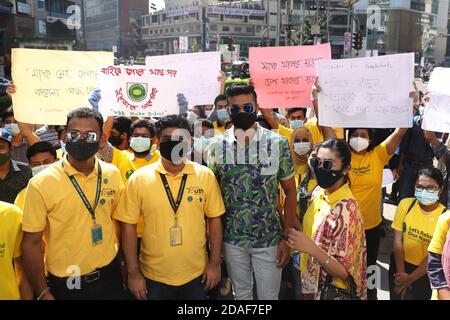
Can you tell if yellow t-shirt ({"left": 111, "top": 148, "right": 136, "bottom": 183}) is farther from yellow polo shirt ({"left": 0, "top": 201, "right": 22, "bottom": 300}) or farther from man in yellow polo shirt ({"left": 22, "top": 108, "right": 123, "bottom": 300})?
yellow polo shirt ({"left": 0, "top": 201, "right": 22, "bottom": 300})

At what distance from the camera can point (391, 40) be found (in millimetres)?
89188

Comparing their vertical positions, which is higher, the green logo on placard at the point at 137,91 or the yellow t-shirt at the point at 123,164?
the green logo on placard at the point at 137,91

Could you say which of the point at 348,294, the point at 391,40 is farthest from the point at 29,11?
the point at 391,40

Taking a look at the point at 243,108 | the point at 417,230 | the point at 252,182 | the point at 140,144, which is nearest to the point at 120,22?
the point at 140,144

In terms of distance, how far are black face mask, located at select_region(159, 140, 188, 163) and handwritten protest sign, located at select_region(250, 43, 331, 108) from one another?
5.96ft

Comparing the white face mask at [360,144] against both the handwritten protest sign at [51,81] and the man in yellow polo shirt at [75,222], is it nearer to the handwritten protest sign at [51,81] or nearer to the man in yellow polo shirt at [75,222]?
the man in yellow polo shirt at [75,222]

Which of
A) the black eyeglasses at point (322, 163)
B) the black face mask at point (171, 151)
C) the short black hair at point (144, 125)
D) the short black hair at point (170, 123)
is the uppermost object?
the short black hair at point (170, 123)

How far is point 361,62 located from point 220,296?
247 cm

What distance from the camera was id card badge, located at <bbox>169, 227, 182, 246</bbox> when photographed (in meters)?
2.71

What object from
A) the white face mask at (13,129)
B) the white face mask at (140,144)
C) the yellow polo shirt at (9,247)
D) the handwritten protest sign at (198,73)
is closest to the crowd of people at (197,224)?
the yellow polo shirt at (9,247)

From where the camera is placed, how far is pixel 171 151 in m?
2.77

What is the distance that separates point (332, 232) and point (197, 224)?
2.83ft

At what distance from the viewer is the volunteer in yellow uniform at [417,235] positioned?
3.22 m

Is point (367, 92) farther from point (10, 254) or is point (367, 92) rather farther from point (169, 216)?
point (10, 254)
